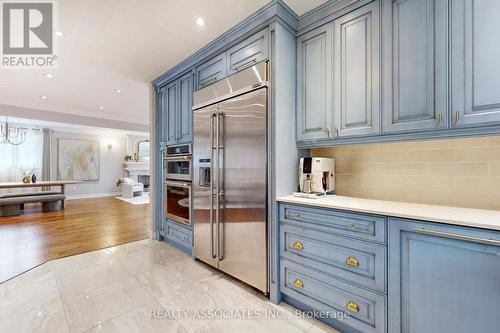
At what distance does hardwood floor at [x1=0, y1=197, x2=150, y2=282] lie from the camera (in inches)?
112

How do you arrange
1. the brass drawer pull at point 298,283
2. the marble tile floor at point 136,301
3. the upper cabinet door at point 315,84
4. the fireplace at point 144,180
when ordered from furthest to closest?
the fireplace at point 144,180 < the upper cabinet door at point 315,84 < the brass drawer pull at point 298,283 < the marble tile floor at point 136,301

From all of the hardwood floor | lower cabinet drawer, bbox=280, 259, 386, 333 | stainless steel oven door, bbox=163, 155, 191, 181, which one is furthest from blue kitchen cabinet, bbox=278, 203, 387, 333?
the hardwood floor

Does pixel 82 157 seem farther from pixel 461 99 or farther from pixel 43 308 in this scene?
pixel 461 99

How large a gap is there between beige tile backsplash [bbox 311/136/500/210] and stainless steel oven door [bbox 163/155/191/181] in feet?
5.82

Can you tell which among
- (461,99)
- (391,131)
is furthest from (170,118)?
(461,99)

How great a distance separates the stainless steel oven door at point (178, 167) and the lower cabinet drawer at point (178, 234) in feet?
2.21

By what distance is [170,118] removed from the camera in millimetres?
3230

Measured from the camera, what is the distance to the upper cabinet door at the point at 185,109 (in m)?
2.84

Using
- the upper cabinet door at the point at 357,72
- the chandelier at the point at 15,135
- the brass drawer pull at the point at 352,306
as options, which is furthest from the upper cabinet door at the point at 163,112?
the chandelier at the point at 15,135

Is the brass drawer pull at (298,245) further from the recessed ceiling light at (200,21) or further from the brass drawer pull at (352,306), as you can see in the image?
the recessed ceiling light at (200,21)

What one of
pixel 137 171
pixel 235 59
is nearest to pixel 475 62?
pixel 235 59

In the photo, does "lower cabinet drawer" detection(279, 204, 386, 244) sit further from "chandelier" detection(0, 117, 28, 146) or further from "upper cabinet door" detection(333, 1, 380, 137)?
"chandelier" detection(0, 117, 28, 146)

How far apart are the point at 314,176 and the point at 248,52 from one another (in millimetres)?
1345

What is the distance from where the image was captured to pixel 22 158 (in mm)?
6859
